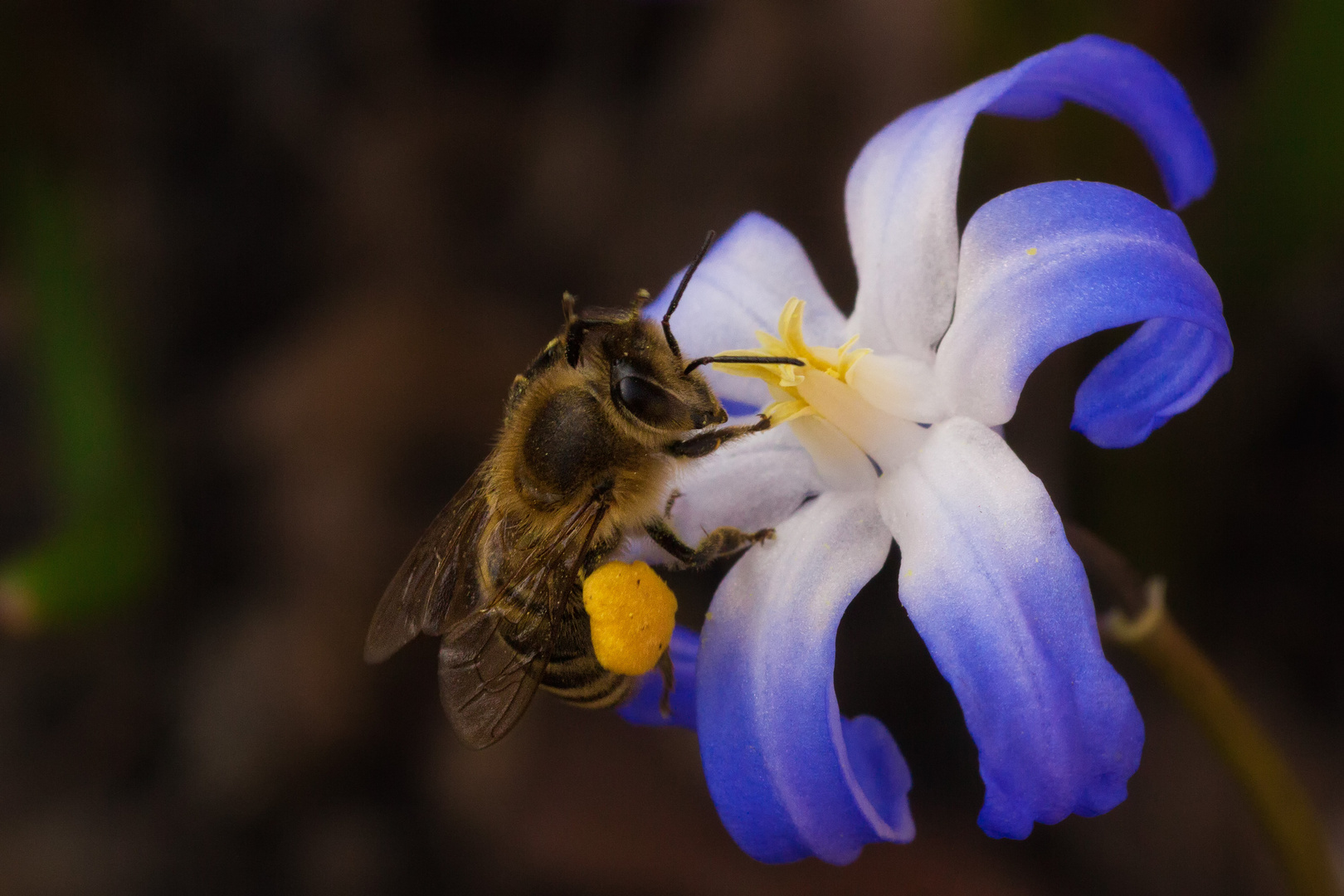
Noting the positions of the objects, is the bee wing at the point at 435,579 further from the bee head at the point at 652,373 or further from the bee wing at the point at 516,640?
the bee head at the point at 652,373

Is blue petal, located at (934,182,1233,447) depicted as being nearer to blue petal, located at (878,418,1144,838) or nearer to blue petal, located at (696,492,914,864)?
blue petal, located at (878,418,1144,838)

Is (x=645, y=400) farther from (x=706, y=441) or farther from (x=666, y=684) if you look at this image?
(x=666, y=684)

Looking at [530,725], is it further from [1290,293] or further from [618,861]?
[1290,293]

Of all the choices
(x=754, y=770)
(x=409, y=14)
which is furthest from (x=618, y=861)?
(x=409, y=14)

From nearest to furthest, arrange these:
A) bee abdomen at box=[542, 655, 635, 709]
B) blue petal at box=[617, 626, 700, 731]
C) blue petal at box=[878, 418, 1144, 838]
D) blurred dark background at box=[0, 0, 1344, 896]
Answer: blue petal at box=[878, 418, 1144, 838], bee abdomen at box=[542, 655, 635, 709], blue petal at box=[617, 626, 700, 731], blurred dark background at box=[0, 0, 1344, 896]

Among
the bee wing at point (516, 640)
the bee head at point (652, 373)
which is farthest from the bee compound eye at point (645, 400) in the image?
the bee wing at point (516, 640)

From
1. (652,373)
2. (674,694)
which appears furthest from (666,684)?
(652,373)

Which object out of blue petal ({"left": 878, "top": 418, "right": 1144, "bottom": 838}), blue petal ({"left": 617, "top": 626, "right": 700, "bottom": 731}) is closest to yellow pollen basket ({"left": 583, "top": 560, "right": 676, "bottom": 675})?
blue petal ({"left": 617, "top": 626, "right": 700, "bottom": 731})
